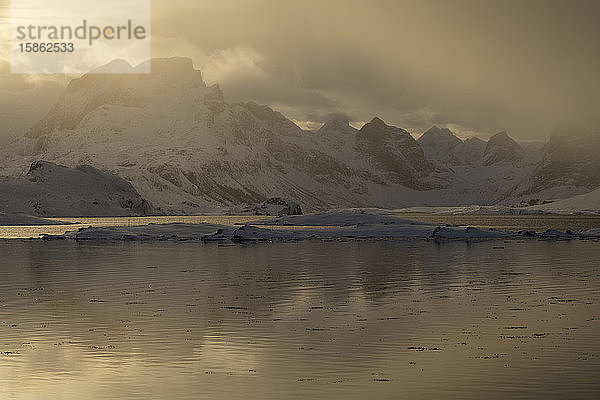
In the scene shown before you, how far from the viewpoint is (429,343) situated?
24609 millimetres

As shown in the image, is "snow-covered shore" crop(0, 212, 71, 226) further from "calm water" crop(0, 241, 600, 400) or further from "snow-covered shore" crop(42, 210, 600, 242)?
"calm water" crop(0, 241, 600, 400)

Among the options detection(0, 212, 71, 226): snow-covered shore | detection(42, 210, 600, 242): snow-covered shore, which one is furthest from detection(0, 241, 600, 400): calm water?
detection(0, 212, 71, 226): snow-covered shore

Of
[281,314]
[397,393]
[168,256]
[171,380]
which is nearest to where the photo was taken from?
[397,393]

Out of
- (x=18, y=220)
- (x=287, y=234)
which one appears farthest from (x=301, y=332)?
(x=18, y=220)

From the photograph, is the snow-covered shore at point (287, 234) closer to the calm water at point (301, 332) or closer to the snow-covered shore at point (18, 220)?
the calm water at point (301, 332)

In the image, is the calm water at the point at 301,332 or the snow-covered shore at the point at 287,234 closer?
the calm water at the point at 301,332

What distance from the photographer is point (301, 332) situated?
1052 inches

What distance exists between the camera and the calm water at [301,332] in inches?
764

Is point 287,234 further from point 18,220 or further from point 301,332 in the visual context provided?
point 18,220

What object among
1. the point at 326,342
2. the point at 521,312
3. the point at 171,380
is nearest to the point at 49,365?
the point at 171,380

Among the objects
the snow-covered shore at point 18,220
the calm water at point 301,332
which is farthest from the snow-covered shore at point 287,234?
the snow-covered shore at point 18,220

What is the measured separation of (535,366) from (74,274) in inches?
1322

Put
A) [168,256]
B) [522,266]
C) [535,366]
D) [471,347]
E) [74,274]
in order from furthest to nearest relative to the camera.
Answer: [168,256] → [522,266] → [74,274] → [471,347] → [535,366]

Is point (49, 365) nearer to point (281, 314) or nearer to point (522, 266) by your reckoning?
point (281, 314)
